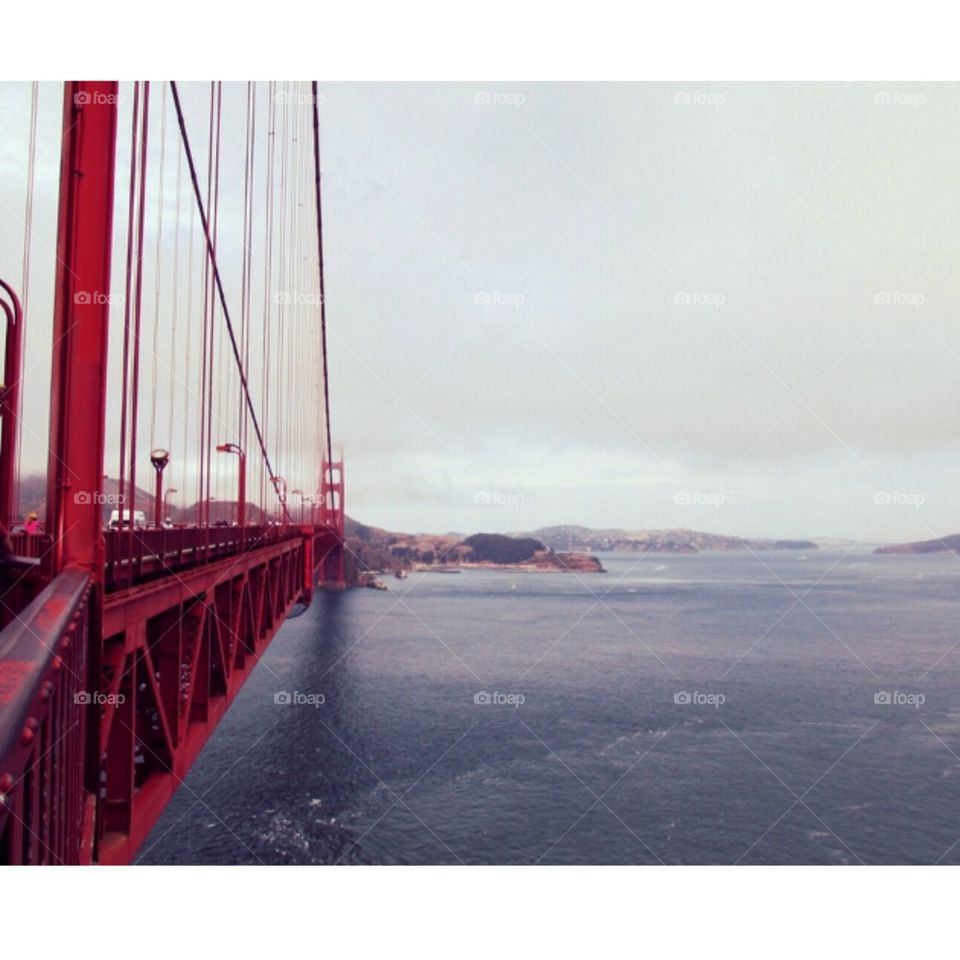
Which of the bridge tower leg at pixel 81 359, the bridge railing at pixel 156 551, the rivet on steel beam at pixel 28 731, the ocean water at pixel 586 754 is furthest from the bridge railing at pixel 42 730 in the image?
the ocean water at pixel 586 754

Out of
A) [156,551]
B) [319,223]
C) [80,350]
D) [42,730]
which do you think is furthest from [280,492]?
[42,730]

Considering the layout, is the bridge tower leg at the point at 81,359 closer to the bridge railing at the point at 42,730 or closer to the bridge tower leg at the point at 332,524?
the bridge railing at the point at 42,730

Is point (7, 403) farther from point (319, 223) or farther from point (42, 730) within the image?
point (319, 223)

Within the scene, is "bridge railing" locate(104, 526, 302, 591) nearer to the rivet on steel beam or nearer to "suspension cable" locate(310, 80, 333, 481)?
the rivet on steel beam

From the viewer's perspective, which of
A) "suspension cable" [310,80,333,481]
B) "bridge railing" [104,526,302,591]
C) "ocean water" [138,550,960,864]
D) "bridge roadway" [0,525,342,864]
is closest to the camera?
"bridge roadway" [0,525,342,864]

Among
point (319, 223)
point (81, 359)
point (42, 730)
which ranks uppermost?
point (319, 223)

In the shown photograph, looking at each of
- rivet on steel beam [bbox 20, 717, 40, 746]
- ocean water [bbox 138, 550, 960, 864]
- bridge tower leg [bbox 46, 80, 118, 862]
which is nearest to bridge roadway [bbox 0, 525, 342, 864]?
rivet on steel beam [bbox 20, 717, 40, 746]

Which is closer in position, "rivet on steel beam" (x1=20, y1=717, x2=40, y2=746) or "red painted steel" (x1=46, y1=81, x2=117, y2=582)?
"rivet on steel beam" (x1=20, y1=717, x2=40, y2=746)
